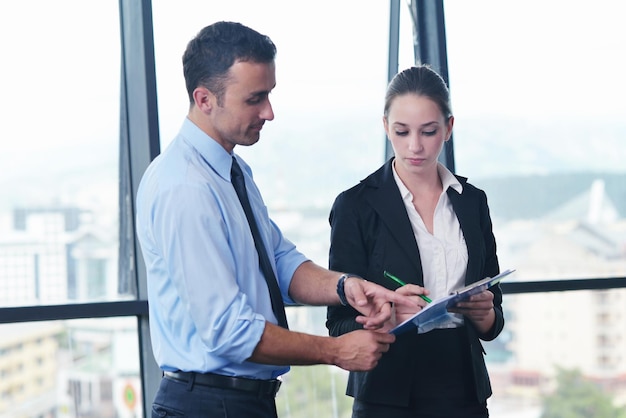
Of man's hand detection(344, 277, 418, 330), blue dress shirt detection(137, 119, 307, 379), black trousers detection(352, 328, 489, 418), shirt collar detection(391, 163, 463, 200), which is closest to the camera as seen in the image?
blue dress shirt detection(137, 119, 307, 379)

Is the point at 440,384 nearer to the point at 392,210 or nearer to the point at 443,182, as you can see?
the point at 392,210

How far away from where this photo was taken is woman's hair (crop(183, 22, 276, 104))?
2.07 meters

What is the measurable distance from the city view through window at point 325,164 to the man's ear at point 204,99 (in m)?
1.32

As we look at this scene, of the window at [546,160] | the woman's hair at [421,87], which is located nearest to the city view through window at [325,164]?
the window at [546,160]

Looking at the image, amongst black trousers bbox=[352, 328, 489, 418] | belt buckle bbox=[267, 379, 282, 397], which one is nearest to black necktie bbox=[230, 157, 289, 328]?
belt buckle bbox=[267, 379, 282, 397]

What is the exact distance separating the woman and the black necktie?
330 millimetres

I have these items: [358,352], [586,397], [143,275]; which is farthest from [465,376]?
[586,397]

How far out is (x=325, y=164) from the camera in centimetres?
368

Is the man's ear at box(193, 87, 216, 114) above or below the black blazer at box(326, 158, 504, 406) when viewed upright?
above

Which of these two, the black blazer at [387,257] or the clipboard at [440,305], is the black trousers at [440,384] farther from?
the clipboard at [440,305]

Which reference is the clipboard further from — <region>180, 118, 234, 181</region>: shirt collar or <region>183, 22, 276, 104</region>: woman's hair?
<region>183, 22, 276, 104</region>: woman's hair

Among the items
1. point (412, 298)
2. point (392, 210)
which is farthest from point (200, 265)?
point (392, 210)

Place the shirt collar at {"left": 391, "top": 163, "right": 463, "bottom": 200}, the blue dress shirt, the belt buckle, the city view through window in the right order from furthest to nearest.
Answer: the city view through window → the shirt collar at {"left": 391, "top": 163, "right": 463, "bottom": 200} → the belt buckle → the blue dress shirt

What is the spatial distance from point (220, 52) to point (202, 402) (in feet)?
2.73
